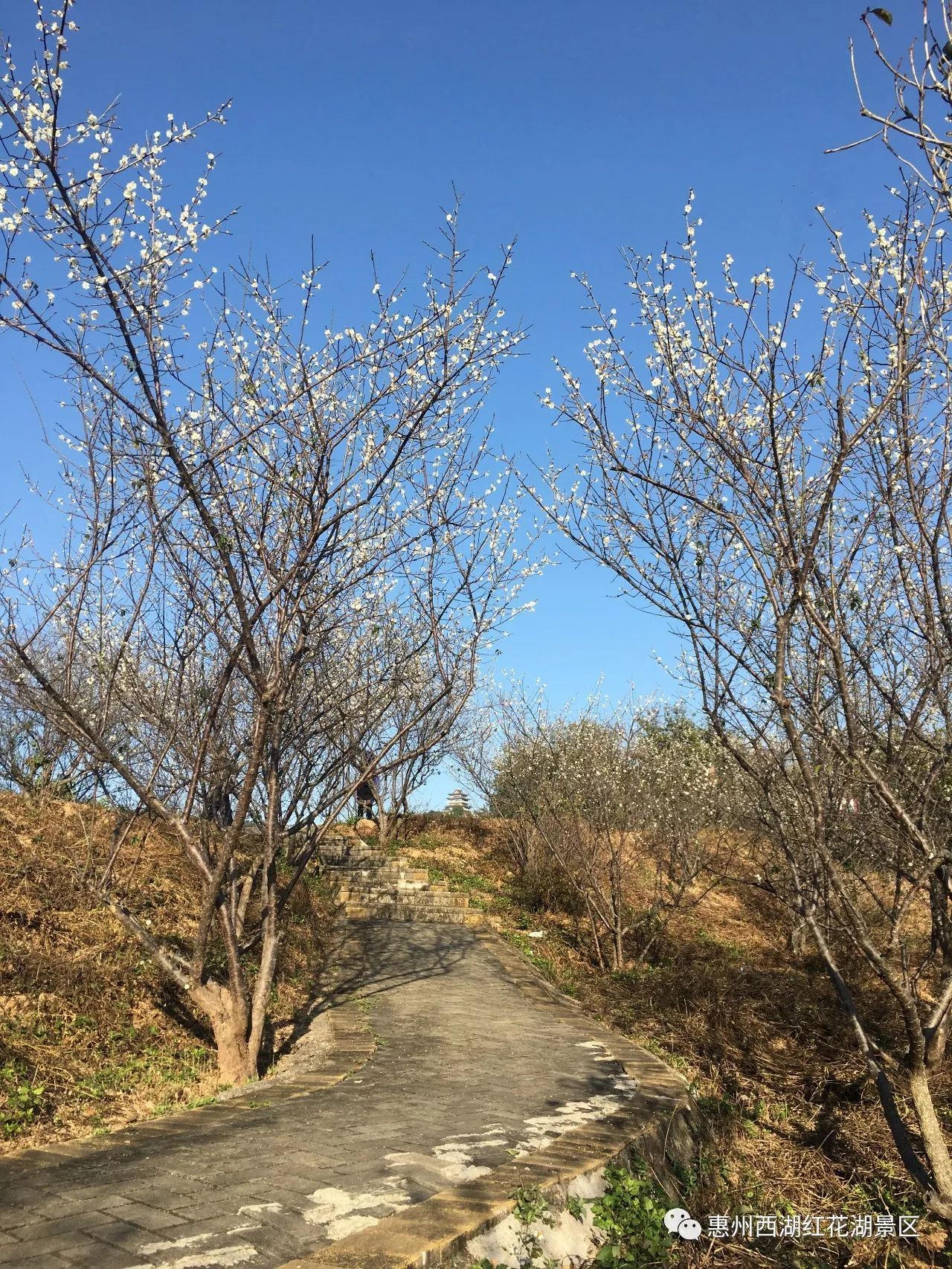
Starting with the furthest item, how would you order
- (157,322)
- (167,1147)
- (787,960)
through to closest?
(787,960) → (157,322) → (167,1147)

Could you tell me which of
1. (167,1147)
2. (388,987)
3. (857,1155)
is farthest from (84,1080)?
(857,1155)

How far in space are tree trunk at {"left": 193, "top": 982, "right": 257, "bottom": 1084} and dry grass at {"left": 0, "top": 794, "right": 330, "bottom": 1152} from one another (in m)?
0.16

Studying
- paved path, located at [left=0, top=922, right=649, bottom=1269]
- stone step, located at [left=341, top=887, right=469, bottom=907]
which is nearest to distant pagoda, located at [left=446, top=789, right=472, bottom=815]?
stone step, located at [left=341, top=887, right=469, bottom=907]

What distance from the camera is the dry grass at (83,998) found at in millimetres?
5688

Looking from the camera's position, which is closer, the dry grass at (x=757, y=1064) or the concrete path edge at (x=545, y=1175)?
the concrete path edge at (x=545, y=1175)

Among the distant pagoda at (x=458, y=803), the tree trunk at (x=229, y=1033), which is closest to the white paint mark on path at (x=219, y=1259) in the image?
the tree trunk at (x=229, y=1033)

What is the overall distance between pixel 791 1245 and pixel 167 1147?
3.35 metres

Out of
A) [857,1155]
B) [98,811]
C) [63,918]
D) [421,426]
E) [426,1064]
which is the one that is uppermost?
[421,426]

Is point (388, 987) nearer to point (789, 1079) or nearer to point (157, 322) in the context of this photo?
point (789, 1079)

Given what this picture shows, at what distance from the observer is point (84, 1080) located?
6.00 meters

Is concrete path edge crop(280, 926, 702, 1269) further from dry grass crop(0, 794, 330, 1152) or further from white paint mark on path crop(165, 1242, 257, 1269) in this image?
dry grass crop(0, 794, 330, 1152)

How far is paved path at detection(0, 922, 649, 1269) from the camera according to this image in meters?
3.11

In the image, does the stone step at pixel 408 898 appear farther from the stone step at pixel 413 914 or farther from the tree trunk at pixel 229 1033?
the tree trunk at pixel 229 1033

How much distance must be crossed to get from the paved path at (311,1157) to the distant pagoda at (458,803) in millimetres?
22781
